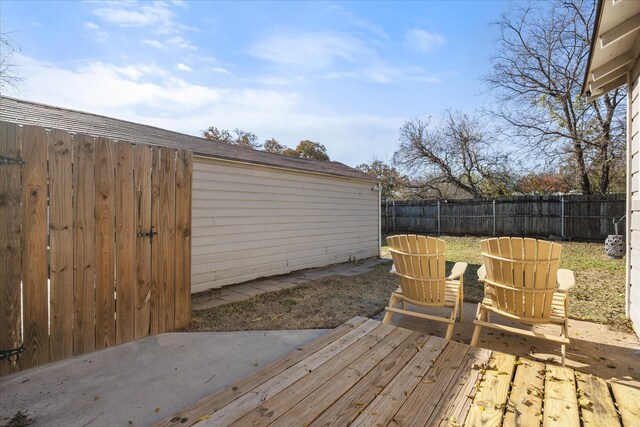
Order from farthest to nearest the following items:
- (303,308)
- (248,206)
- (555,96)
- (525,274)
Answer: (555,96) → (248,206) → (303,308) → (525,274)

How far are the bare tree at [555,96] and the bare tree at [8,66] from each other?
17.0m

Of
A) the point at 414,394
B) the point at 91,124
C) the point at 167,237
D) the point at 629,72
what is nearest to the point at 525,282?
the point at 414,394

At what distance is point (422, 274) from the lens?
126 inches

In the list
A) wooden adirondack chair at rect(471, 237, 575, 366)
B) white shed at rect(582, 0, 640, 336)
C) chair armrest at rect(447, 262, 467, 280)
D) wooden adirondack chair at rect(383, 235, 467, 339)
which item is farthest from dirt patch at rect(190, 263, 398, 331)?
white shed at rect(582, 0, 640, 336)

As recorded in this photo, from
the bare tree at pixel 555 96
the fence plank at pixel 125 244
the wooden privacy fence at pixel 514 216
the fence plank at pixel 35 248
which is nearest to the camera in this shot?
the fence plank at pixel 35 248

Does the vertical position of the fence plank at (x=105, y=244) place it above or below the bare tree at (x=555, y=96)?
below

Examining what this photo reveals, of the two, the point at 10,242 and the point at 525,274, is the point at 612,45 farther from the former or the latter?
the point at 10,242

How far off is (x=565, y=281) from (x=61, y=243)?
4.58 m

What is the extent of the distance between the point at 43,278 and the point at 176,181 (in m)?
1.38

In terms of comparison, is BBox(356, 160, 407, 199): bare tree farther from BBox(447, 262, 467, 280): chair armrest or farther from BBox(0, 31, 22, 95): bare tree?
BBox(0, 31, 22, 95): bare tree

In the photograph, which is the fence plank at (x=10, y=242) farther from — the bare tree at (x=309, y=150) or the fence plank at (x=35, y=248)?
the bare tree at (x=309, y=150)

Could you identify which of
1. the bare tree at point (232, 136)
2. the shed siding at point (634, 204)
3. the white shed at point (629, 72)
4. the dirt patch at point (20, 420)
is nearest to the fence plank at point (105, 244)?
the dirt patch at point (20, 420)

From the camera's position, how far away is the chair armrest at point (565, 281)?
111 inches

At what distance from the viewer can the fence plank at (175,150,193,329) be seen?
3318 millimetres
